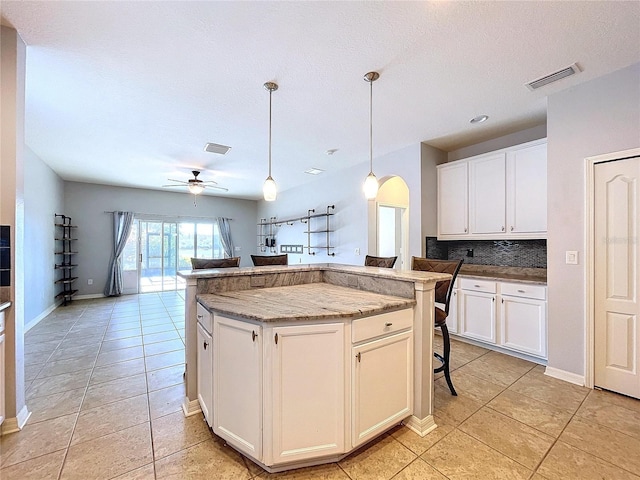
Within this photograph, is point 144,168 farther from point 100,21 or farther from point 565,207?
point 565,207

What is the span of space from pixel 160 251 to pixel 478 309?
7416 millimetres

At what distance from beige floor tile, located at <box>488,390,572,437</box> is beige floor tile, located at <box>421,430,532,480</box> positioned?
0.50 meters

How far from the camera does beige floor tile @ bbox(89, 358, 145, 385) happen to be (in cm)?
254

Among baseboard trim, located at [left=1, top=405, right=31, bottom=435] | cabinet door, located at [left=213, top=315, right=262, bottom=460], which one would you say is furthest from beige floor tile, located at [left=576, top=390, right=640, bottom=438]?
baseboard trim, located at [left=1, top=405, right=31, bottom=435]

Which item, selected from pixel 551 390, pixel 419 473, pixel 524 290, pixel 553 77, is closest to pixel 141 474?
pixel 419 473

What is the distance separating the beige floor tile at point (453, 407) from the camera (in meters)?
1.95

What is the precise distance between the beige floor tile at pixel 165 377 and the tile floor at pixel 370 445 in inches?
0.6

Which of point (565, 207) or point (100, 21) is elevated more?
point (100, 21)

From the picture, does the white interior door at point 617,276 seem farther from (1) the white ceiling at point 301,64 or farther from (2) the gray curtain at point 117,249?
→ (2) the gray curtain at point 117,249

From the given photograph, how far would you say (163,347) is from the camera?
10.9 feet

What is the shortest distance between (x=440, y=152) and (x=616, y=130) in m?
1.99

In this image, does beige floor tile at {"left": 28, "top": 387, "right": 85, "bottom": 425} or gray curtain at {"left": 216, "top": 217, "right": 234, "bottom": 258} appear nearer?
beige floor tile at {"left": 28, "top": 387, "right": 85, "bottom": 425}

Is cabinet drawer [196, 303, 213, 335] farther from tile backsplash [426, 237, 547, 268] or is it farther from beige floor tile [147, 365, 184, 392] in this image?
tile backsplash [426, 237, 547, 268]

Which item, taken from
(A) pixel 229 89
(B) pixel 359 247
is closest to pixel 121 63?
(A) pixel 229 89
